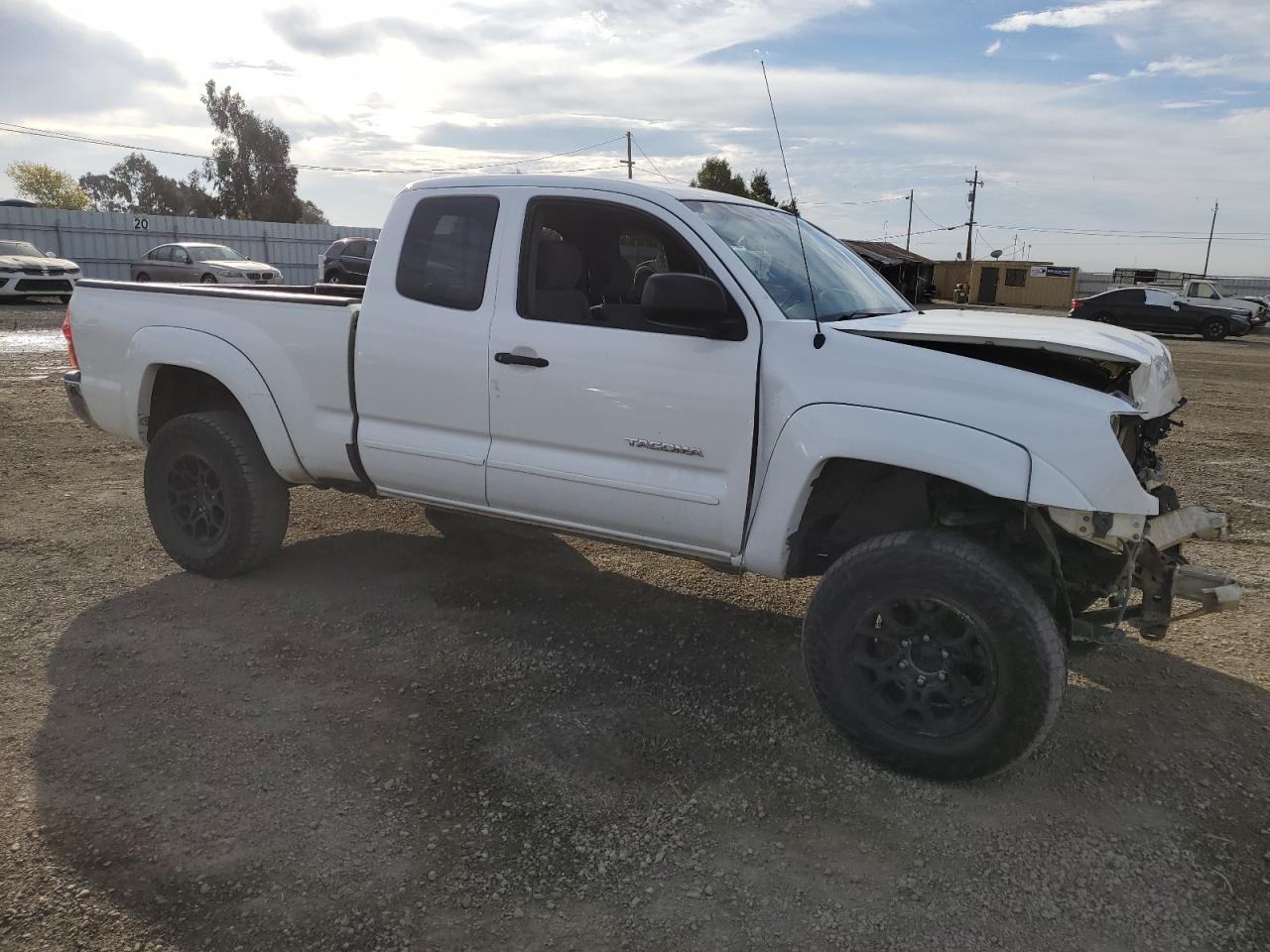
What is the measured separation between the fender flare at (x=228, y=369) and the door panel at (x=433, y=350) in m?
0.55

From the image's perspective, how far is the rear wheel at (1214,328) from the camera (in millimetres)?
26391

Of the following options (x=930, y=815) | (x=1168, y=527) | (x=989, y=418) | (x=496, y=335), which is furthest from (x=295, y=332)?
(x=1168, y=527)

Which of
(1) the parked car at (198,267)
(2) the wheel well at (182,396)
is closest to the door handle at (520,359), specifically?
(2) the wheel well at (182,396)

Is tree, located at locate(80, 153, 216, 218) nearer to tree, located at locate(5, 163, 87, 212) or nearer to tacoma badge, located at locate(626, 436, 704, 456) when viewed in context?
tree, located at locate(5, 163, 87, 212)

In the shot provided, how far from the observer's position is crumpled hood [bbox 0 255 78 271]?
65.4 feet

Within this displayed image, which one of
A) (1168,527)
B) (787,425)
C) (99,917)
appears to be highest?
(787,425)

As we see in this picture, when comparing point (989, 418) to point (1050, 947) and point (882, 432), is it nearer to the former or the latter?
point (882, 432)

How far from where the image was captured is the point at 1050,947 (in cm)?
247

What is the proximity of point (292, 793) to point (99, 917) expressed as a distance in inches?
26.2

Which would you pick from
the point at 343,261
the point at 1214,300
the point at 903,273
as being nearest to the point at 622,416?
the point at 343,261

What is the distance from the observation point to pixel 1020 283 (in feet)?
165

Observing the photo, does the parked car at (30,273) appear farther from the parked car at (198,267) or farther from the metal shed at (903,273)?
the metal shed at (903,273)

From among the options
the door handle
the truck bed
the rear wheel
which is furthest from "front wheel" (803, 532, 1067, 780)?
the rear wheel

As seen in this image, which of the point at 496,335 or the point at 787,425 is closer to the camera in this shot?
the point at 787,425
